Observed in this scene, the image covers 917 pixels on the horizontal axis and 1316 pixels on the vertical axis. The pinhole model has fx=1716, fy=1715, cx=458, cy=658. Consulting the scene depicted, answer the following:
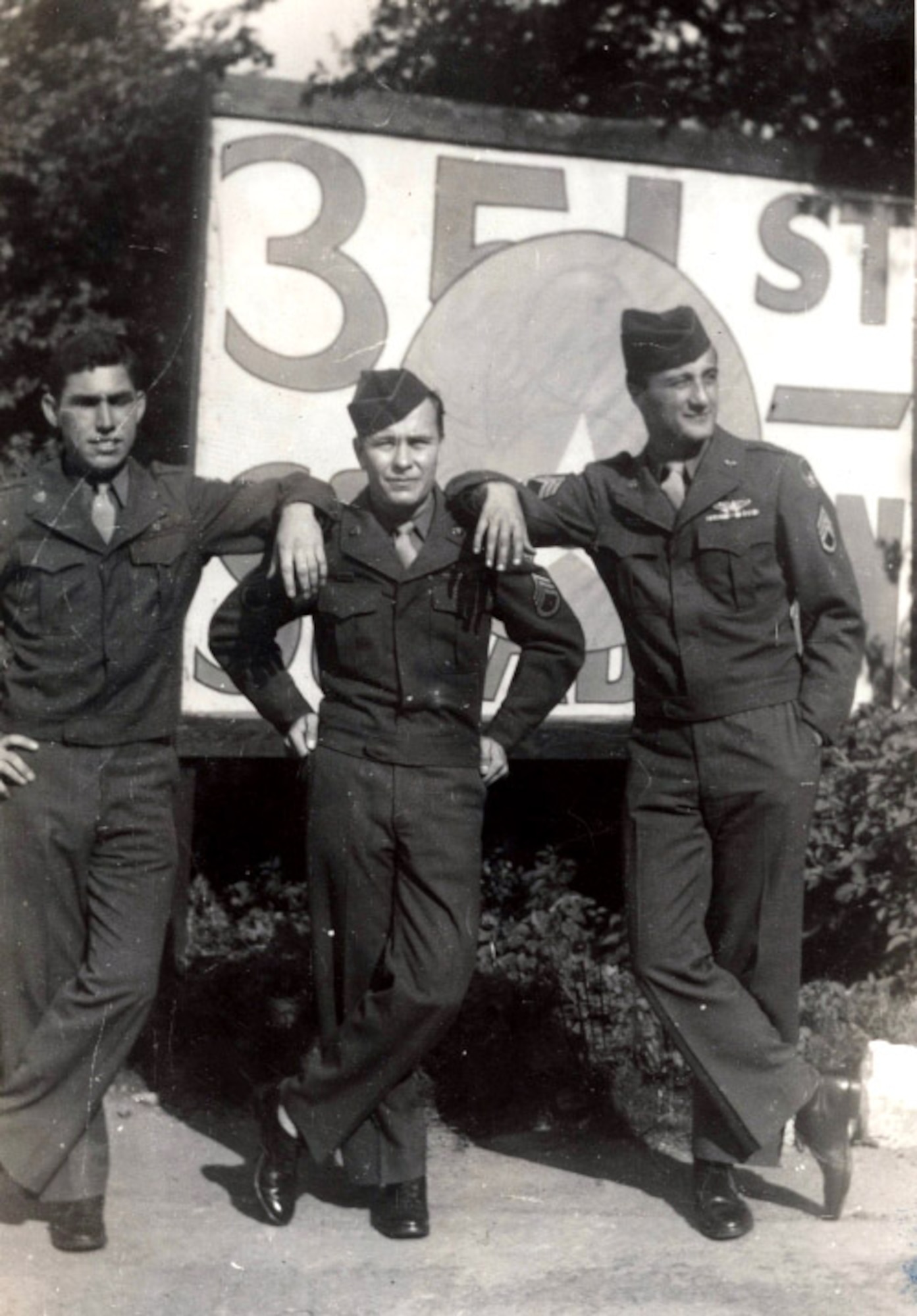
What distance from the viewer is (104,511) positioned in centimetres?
397

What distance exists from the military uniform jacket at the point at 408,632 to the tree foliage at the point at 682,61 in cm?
299

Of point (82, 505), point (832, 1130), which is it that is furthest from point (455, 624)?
point (832, 1130)

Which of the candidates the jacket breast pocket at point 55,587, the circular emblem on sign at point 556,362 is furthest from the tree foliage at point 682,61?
the jacket breast pocket at point 55,587

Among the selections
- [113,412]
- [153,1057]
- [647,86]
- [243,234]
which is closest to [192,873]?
[153,1057]

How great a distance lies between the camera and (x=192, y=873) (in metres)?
6.46

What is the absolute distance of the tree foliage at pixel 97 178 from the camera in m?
6.69

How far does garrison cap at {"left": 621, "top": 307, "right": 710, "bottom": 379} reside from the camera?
4047mm

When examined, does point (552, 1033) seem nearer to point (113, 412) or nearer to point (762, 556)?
point (762, 556)

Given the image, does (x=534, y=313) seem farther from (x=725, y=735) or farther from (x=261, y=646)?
(x=725, y=735)

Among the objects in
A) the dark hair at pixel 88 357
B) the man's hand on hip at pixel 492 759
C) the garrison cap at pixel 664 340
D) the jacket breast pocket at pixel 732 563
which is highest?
the garrison cap at pixel 664 340

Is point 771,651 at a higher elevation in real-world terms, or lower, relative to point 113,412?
lower

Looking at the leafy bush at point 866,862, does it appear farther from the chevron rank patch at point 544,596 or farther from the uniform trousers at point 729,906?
the chevron rank patch at point 544,596

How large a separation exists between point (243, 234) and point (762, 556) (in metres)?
2.32

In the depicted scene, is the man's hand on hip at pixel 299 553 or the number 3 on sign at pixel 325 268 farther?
the number 3 on sign at pixel 325 268
